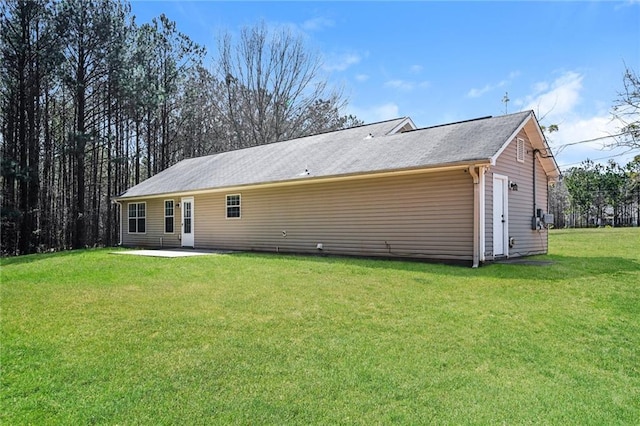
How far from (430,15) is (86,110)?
17.5 m

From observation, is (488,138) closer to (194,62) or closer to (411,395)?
(411,395)

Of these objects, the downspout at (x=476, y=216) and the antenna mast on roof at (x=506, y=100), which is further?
the antenna mast on roof at (x=506, y=100)

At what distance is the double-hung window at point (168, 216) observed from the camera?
51.2 ft

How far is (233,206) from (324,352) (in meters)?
10.5

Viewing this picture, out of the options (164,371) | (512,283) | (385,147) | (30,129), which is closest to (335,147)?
(385,147)

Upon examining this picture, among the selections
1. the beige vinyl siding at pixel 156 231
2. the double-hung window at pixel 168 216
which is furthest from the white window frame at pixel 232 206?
the double-hung window at pixel 168 216

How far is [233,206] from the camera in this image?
44.5 ft

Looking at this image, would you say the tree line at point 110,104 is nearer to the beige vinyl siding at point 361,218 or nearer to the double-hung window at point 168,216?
the double-hung window at point 168,216

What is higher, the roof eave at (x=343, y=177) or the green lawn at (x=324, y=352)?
the roof eave at (x=343, y=177)

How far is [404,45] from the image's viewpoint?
42.4 ft

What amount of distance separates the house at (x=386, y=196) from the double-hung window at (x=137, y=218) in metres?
1.52

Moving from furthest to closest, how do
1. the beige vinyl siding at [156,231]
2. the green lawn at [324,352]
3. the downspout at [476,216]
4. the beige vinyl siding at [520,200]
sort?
the beige vinyl siding at [156,231]
the beige vinyl siding at [520,200]
the downspout at [476,216]
the green lawn at [324,352]

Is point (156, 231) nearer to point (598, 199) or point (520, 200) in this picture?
point (520, 200)

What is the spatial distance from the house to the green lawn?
2.62m
